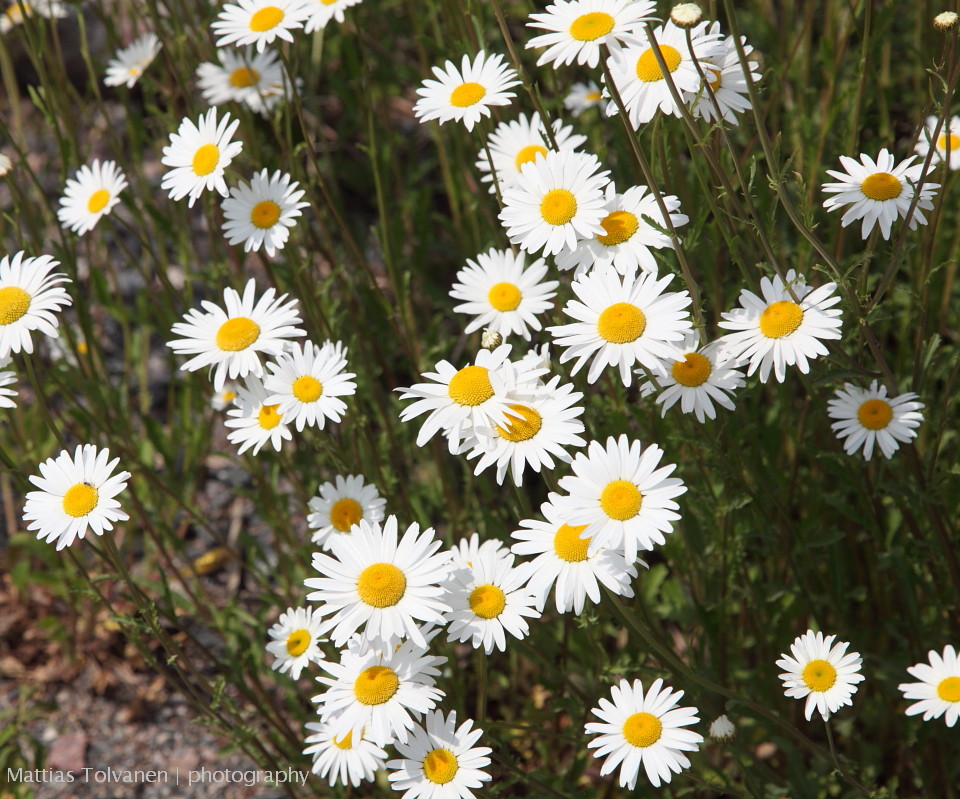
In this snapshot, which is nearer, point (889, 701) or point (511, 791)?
point (889, 701)

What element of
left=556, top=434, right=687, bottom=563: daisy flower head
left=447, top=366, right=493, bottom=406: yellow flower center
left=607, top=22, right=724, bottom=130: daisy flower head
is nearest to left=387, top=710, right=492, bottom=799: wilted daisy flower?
left=556, top=434, right=687, bottom=563: daisy flower head

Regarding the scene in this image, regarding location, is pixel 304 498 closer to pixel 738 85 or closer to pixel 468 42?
pixel 468 42

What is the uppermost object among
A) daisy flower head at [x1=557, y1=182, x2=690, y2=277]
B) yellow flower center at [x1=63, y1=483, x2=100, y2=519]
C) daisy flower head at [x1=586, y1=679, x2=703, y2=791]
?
daisy flower head at [x1=557, y1=182, x2=690, y2=277]

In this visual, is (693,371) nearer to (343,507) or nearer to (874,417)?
(874,417)

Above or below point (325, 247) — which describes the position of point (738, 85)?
below

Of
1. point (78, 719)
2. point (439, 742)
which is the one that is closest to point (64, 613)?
point (78, 719)

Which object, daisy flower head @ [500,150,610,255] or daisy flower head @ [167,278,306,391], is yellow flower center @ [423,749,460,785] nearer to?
daisy flower head @ [167,278,306,391]

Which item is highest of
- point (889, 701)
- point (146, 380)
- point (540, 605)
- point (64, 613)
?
point (146, 380)
